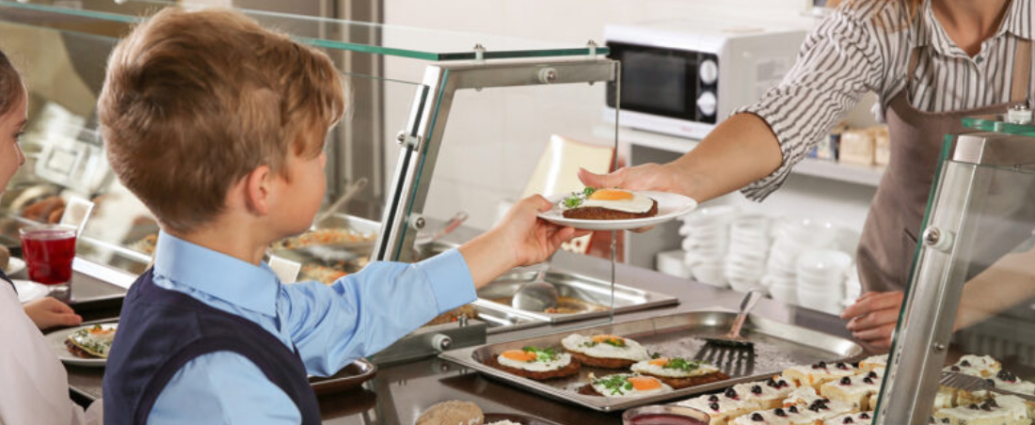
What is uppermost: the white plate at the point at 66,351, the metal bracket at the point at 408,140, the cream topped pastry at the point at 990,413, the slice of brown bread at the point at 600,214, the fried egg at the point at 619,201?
the metal bracket at the point at 408,140

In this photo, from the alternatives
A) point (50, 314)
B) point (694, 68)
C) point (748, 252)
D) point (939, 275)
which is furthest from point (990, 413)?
point (694, 68)

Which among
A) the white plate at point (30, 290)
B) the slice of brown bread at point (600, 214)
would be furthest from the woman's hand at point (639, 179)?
the white plate at point (30, 290)

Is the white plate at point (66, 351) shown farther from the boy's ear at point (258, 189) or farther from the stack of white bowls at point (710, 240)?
the stack of white bowls at point (710, 240)

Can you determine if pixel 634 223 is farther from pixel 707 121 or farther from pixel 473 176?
pixel 707 121

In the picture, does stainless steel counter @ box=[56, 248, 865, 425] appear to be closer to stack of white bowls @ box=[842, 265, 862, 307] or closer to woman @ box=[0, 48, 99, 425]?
woman @ box=[0, 48, 99, 425]

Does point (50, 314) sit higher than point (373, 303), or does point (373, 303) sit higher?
point (373, 303)

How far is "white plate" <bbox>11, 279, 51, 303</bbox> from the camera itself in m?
2.59

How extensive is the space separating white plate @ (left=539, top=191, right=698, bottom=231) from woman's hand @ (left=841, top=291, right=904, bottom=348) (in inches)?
22.2

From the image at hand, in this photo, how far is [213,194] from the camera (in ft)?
4.38

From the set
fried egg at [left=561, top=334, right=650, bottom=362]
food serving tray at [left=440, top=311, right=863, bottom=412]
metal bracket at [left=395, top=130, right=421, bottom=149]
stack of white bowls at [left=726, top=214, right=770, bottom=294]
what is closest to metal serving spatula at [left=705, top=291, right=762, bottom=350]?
food serving tray at [left=440, top=311, right=863, bottom=412]

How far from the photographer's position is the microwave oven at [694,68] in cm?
448

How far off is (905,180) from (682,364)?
2.60 ft

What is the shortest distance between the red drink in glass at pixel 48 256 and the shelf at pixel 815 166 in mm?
2565

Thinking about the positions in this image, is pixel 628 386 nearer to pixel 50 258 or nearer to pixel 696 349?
pixel 696 349
